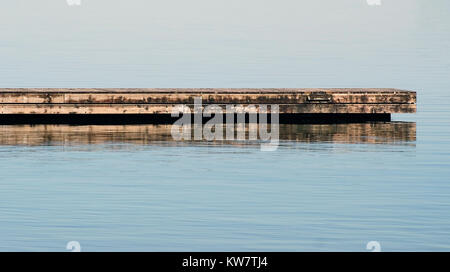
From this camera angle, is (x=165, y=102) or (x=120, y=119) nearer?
(x=165, y=102)

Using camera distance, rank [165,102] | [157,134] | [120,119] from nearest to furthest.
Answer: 1. [157,134]
2. [165,102]
3. [120,119]

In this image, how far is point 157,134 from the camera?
103ft

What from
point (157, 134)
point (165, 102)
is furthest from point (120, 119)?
point (157, 134)

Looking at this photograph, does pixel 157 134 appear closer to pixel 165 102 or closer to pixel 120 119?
pixel 165 102

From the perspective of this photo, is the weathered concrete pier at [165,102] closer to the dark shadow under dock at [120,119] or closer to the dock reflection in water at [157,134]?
the dark shadow under dock at [120,119]

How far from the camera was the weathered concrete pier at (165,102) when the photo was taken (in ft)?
110

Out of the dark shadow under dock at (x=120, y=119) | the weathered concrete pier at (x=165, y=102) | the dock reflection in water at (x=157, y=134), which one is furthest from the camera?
the dark shadow under dock at (x=120, y=119)

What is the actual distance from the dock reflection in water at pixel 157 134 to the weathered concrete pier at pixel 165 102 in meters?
0.52

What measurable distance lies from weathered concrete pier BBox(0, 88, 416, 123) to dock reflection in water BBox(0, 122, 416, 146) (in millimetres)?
517

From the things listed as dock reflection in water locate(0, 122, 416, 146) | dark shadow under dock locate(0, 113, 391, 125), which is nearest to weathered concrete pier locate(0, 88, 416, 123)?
dark shadow under dock locate(0, 113, 391, 125)

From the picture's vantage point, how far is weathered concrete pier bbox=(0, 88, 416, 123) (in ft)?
110

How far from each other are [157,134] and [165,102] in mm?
2677

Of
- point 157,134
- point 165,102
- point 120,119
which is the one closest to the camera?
point 157,134

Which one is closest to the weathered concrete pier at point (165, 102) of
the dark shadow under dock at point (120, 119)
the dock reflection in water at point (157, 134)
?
the dark shadow under dock at point (120, 119)
